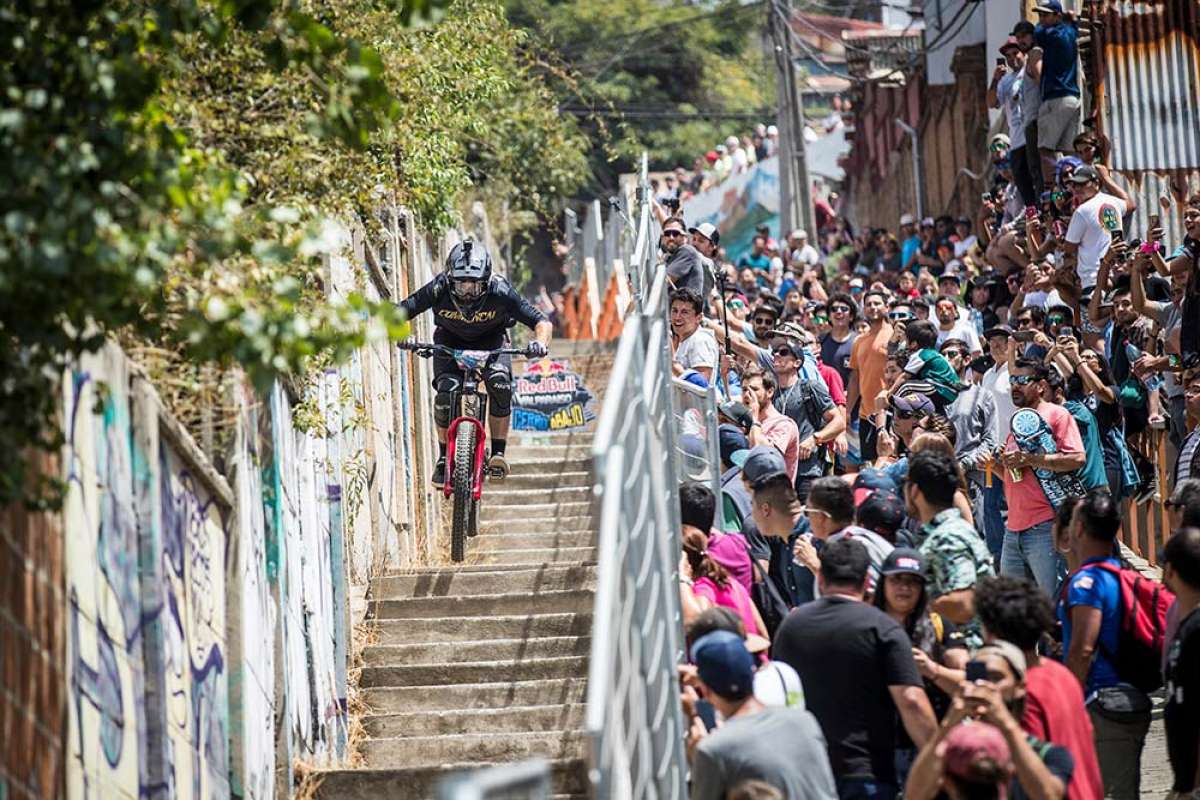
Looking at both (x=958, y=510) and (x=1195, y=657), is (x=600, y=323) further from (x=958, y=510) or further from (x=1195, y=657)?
(x=1195, y=657)

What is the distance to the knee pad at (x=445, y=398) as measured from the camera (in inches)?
532

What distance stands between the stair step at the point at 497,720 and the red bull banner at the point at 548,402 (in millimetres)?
5375

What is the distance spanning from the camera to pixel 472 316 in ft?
44.7

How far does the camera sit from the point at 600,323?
2592 centimetres

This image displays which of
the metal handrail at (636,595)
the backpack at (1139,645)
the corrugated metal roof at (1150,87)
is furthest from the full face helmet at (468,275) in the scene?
the corrugated metal roof at (1150,87)

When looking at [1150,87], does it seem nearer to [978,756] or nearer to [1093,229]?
[1093,229]

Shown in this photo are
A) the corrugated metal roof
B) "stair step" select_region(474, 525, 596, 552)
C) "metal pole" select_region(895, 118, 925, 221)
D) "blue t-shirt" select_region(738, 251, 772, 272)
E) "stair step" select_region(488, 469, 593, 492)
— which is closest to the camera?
"stair step" select_region(474, 525, 596, 552)

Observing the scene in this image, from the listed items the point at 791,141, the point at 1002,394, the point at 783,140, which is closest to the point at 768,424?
the point at 1002,394

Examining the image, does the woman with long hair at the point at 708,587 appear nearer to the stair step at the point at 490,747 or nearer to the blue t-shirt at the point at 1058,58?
the stair step at the point at 490,747

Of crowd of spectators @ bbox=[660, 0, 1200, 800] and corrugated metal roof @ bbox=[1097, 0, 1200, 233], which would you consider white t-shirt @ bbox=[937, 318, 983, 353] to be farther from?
corrugated metal roof @ bbox=[1097, 0, 1200, 233]

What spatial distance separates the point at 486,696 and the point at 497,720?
30cm

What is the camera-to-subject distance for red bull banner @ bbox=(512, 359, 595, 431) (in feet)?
54.7

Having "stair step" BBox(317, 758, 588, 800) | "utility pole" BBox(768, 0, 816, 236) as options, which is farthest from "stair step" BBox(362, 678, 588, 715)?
"utility pole" BBox(768, 0, 816, 236)

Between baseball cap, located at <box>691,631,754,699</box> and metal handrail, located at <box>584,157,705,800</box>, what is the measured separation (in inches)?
8.5
